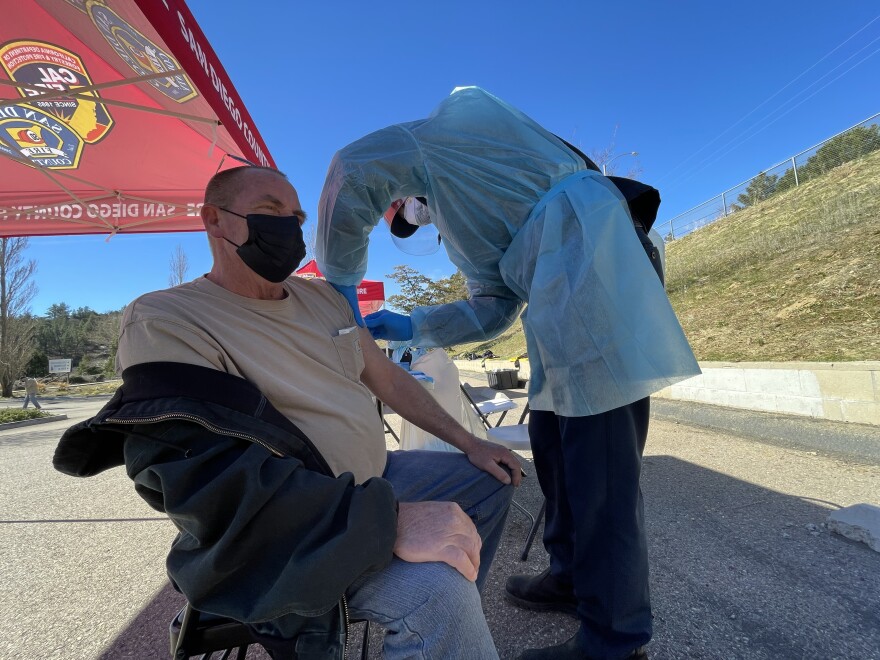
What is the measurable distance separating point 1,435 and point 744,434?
12045mm

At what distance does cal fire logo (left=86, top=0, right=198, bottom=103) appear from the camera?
2.04 m

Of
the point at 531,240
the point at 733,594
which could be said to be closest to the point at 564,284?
the point at 531,240

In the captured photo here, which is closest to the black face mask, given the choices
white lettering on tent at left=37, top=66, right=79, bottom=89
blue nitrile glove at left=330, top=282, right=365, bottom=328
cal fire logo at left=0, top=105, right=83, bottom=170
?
blue nitrile glove at left=330, top=282, right=365, bottom=328

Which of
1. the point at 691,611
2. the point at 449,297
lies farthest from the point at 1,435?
Result: the point at 449,297

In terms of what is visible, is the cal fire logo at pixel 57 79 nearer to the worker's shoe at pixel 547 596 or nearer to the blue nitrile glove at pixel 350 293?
the blue nitrile glove at pixel 350 293

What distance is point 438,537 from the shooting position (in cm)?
86

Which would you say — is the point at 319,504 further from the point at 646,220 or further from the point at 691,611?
the point at 691,611

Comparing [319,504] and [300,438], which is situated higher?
[300,438]

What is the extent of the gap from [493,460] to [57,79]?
3.31 meters

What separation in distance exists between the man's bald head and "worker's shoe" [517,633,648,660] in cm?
170

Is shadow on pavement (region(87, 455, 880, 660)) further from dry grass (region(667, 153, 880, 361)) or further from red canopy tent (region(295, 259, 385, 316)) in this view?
red canopy tent (region(295, 259, 385, 316))

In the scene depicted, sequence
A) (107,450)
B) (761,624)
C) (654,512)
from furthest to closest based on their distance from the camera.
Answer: (654,512) → (761,624) → (107,450)

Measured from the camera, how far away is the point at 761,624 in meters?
1.53

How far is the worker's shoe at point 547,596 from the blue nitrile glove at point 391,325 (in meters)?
1.13
